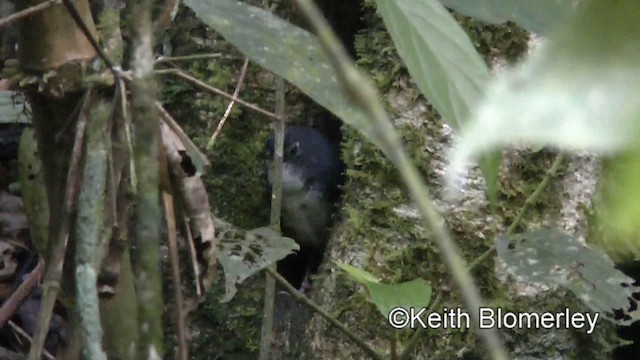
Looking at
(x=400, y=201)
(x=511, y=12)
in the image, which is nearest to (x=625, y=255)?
(x=400, y=201)

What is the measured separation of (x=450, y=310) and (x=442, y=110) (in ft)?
4.32

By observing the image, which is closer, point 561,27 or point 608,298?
point 561,27

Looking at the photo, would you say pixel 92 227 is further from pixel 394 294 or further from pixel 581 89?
pixel 581 89

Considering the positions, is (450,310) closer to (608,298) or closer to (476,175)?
(476,175)

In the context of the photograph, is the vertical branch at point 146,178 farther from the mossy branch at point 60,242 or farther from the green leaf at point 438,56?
the mossy branch at point 60,242

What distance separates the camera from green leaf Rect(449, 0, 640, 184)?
0.19 m

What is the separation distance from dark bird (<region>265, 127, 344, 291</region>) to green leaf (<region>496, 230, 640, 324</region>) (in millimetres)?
1534

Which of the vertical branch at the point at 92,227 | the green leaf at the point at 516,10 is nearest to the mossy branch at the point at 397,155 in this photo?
the green leaf at the point at 516,10

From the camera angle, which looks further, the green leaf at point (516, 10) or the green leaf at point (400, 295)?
the green leaf at point (400, 295)

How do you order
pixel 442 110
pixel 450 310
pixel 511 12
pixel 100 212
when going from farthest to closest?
pixel 450 310
pixel 100 212
pixel 511 12
pixel 442 110

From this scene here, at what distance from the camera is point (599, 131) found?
0.62ft

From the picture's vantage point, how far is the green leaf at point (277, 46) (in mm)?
581

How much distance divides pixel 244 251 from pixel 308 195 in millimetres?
1673

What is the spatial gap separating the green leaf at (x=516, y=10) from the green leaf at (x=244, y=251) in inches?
21.5
